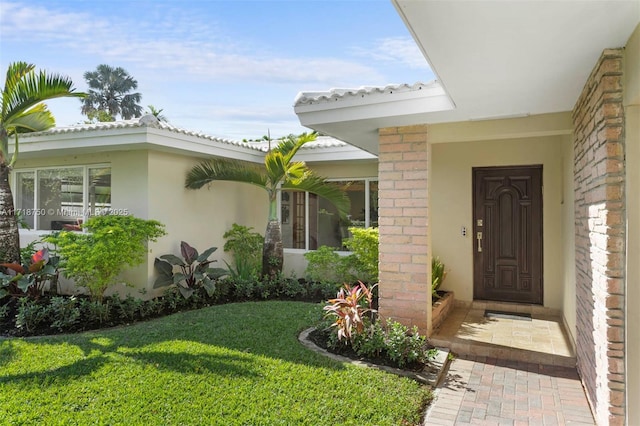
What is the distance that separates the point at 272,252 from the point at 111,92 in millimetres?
39554

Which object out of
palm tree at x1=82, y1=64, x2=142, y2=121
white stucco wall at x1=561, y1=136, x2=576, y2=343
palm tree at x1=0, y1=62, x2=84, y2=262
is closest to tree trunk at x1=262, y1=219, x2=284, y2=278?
palm tree at x1=0, y1=62, x2=84, y2=262

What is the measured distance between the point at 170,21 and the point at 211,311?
615 centimetres

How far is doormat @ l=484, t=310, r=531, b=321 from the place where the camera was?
24.2 ft

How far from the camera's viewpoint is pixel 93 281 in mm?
7961

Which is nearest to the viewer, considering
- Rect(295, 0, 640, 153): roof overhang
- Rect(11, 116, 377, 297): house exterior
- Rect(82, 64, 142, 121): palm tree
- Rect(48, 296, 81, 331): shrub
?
Rect(295, 0, 640, 153): roof overhang

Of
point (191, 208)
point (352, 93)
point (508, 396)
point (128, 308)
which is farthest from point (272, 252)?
point (508, 396)

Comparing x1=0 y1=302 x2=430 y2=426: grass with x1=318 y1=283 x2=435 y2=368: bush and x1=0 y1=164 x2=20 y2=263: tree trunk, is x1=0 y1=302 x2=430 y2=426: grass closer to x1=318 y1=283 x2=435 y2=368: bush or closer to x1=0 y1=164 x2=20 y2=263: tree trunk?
x1=318 y1=283 x2=435 y2=368: bush

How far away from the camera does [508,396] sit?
4.55 m

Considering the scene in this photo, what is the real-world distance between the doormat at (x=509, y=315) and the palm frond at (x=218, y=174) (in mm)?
5744

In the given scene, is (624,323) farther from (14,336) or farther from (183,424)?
(14,336)

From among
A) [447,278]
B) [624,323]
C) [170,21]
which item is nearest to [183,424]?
[624,323]

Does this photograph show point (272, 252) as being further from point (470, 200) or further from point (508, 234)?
point (508, 234)

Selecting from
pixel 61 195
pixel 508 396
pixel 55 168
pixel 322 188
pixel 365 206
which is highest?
pixel 55 168

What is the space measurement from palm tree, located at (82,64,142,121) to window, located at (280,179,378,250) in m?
35.5
